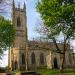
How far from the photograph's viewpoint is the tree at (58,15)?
34.7 meters

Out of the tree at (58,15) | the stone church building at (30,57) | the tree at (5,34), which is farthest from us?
the stone church building at (30,57)

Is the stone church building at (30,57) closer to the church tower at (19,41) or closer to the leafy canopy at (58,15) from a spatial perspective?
the church tower at (19,41)


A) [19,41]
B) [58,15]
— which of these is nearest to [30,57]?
[19,41]

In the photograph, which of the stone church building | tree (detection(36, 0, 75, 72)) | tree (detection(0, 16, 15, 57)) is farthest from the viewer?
the stone church building

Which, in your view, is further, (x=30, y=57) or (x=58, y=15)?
(x=30, y=57)

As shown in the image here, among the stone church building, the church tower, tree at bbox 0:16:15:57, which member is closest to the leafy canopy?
tree at bbox 0:16:15:57

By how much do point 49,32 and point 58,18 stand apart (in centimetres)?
552

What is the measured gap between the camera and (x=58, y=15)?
35.7m

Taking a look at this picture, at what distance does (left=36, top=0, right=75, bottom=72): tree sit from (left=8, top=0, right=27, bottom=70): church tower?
4866 centimetres

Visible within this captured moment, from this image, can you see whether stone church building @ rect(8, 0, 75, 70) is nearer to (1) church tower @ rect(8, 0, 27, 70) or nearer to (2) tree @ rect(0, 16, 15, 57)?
(1) church tower @ rect(8, 0, 27, 70)

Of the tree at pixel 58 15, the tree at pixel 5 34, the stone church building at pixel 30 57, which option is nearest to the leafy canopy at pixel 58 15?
the tree at pixel 58 15

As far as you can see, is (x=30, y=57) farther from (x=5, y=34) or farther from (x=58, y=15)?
(x=58, y=15)

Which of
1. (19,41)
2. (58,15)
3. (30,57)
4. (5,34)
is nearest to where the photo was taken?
(58,15)

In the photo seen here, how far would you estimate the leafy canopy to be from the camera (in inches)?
1367
